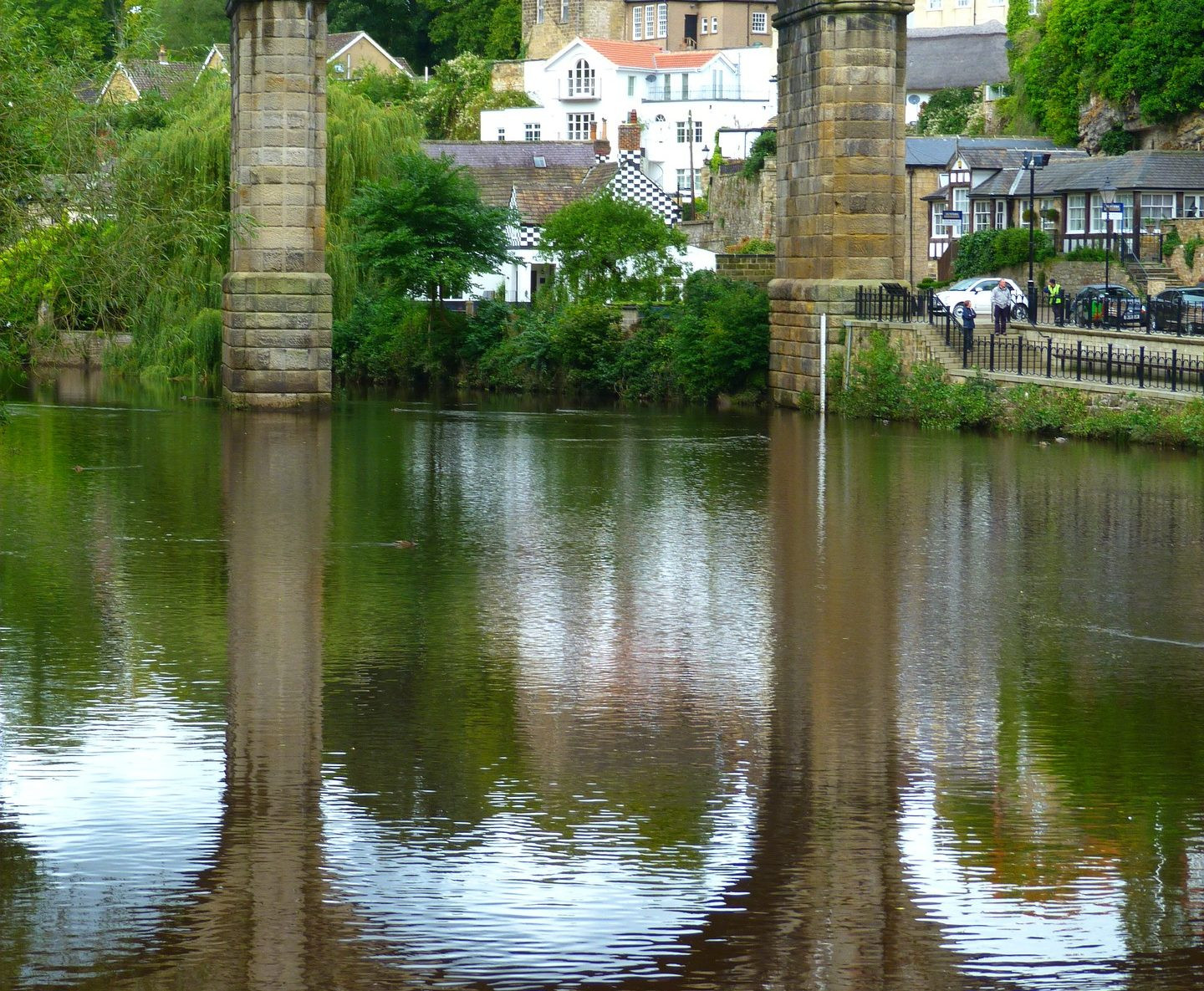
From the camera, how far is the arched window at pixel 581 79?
307 ft

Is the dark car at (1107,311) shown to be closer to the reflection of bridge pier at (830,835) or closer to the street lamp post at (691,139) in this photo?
the reflection of bridge pier at (830,835)

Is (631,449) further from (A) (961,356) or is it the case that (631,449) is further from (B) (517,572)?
(B) (517,572)

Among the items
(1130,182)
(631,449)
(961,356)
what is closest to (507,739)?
(631,449)

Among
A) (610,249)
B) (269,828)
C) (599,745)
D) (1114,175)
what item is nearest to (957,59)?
(1114,175)

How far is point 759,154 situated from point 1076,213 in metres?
16.4

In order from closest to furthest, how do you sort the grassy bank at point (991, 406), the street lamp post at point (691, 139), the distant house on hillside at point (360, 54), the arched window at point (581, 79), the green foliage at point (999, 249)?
the grassy bank at point (991, 406) < the green foliage at point (999, 249) < the street lamp post at point (691, 139) < the distant house on hillside at point (360, 54) < the arched window at point (581, 79)

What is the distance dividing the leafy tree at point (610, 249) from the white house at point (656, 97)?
4816cm

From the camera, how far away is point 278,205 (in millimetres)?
30625

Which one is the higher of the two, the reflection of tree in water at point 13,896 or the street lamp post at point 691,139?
the street lamp post at point 691,139

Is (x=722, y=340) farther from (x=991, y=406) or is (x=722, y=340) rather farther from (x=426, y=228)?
(x=991, y=406)

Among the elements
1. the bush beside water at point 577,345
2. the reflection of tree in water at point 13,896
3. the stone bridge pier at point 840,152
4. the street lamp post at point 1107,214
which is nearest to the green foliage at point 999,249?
the street lamp post at point 1107,214

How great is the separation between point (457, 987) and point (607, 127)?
90000 mm

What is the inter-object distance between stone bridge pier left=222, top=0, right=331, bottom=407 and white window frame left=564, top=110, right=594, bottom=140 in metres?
63.6

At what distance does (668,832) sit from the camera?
7543 millimetres
